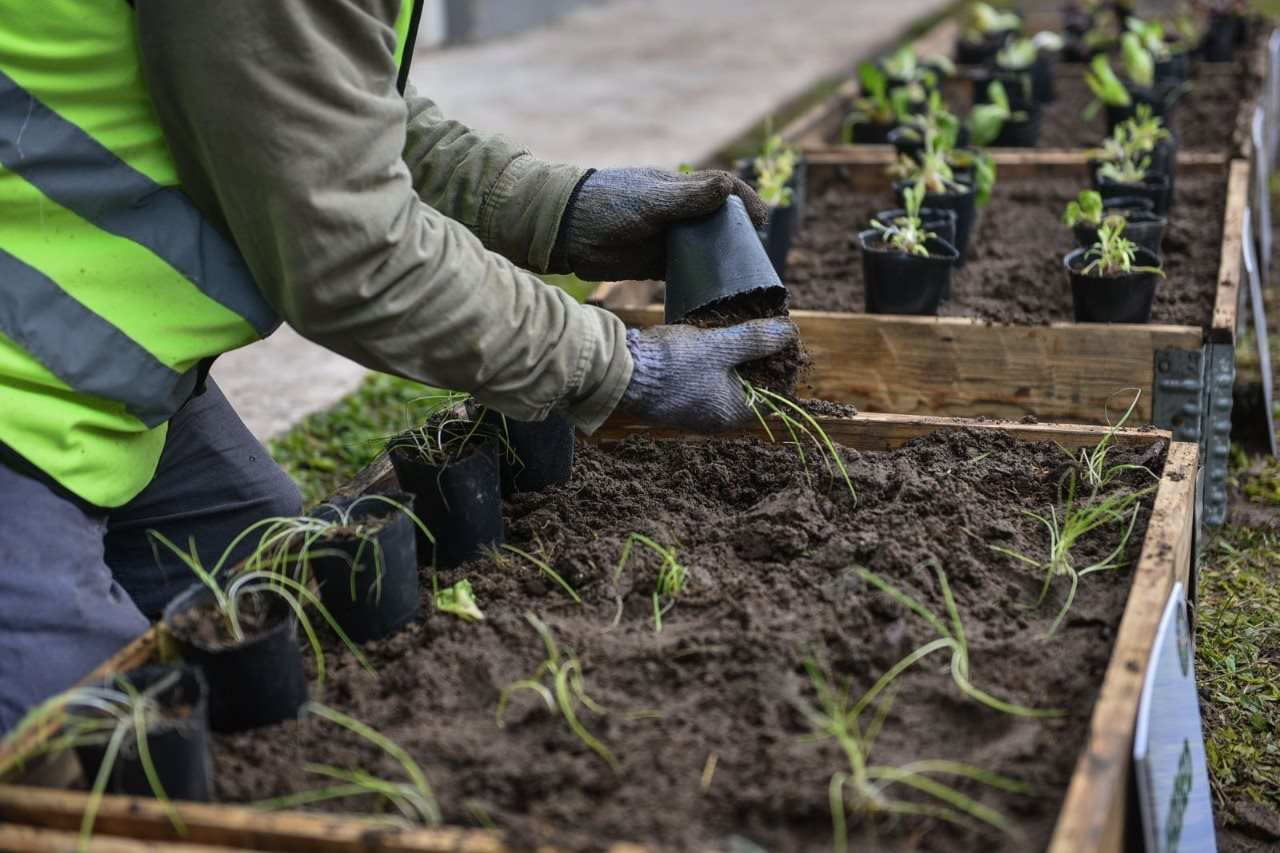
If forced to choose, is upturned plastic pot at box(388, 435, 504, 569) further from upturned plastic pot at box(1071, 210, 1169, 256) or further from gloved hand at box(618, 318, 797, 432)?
upturned plastic pot at box(1071, 210, 1169, 256)

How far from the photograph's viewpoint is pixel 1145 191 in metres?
3.88

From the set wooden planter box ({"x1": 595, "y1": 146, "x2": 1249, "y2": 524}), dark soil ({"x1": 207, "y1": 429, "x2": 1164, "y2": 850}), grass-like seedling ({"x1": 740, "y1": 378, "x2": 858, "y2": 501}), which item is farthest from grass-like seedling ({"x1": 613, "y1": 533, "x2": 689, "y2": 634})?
wooden planter box ({"x1": 595, "y1": 146, "x2": 1249, "y2": 524})

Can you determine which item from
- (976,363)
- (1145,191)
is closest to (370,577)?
(976,363)

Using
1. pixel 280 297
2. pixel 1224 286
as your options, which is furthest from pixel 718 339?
pixel 1224 286

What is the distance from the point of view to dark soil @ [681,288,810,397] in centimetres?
222

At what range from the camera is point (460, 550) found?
2.09 m

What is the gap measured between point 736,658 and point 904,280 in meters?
1.63

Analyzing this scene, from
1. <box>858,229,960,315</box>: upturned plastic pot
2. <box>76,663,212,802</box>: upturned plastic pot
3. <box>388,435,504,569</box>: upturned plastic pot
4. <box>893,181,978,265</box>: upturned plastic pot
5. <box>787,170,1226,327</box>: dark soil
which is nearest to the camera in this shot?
<box>76,663,212,802</box>: upturned plastic pot

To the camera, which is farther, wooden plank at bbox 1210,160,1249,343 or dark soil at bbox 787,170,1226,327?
dark soil at bbox 787,170,1226,327

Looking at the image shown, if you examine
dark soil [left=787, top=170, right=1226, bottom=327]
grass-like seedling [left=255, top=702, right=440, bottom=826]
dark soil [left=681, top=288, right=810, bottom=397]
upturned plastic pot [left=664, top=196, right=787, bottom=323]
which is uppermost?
upturned plastic pot [left=664, top=196, right=787, bottom=323]

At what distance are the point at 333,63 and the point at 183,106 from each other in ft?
0.64

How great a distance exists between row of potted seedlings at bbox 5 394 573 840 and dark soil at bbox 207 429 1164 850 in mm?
45

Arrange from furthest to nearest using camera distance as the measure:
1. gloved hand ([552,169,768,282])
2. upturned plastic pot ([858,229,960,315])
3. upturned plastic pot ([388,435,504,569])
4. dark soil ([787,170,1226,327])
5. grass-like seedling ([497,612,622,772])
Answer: dark soil ([787,170,1226,327])
upturned plastic pot ([858,229,960,315])
gloved hand ([552,169,768,282])
upturned plastic pot ([388,435,504,569])
grass-like seedling ([497,612,622,772])

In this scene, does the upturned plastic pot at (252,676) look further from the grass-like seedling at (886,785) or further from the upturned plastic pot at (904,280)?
the upturned plastic pot at (904,280)
